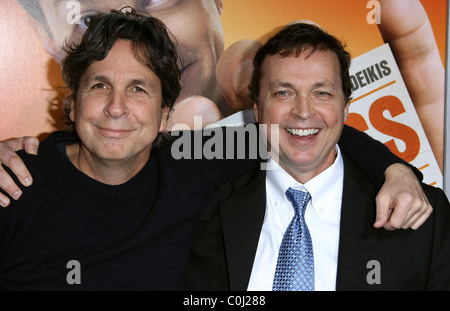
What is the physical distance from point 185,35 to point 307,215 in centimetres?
110

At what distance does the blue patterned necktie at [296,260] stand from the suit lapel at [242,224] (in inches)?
4.3

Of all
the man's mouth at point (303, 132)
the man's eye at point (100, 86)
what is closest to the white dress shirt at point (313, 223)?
the man's mouth at point (303, 132)

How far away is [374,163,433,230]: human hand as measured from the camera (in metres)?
1.42

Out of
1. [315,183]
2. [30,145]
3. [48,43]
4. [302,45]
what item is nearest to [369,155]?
[315,183]

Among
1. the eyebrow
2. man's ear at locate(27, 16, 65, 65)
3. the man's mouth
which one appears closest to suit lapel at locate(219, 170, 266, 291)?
the man's mouth

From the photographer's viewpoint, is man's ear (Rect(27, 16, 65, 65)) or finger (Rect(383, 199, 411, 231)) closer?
finger (Rect(383, 199, 411, 231))

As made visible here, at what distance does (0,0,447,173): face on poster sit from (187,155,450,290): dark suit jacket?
2.33ft

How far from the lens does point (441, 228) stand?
1.51 m

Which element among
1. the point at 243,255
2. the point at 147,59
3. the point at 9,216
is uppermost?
the point at 147,59

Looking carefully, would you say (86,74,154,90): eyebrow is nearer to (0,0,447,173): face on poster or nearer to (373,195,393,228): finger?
(0,0,447,173): face on poster
